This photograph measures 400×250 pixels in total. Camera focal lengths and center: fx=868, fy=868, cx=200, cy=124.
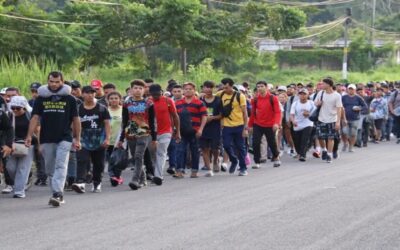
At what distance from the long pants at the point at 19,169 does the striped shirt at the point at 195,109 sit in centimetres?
349

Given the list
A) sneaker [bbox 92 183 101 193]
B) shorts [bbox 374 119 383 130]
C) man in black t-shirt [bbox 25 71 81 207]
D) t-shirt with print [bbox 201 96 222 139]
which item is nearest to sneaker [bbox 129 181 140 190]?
sneaker [bbox 92 183 101 193]

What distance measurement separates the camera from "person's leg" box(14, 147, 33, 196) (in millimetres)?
13445

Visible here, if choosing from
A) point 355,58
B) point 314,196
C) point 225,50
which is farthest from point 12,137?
point 355,58

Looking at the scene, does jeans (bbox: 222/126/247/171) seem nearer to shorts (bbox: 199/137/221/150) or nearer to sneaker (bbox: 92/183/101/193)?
shorts (bbox: 199/137/221/150)

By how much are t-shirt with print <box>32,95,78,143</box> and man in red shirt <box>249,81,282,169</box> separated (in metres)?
6.64

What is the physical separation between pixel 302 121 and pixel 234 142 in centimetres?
387

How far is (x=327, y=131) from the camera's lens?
65.5ft

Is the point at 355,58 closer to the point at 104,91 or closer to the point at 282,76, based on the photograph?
the point at 282,76

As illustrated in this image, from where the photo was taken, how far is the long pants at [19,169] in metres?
13.5

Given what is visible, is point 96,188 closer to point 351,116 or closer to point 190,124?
point 190,124

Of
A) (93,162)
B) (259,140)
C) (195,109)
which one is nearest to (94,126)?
(93,162)

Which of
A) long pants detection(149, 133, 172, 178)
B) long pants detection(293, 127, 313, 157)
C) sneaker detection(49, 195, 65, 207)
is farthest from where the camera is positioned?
long pants detection(293, 127, 313, 157)

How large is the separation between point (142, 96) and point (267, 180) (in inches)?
110

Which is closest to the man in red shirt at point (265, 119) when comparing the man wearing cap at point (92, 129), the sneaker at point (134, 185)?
the sneaker at point (134, 185)
